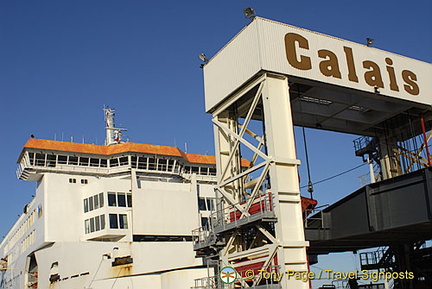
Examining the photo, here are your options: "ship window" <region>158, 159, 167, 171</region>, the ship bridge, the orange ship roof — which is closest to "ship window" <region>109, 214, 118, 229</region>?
the orange ship roof

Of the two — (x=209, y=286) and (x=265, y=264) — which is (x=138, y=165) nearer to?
(x=209, y=286)

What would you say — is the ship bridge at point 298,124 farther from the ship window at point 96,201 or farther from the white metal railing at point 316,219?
the ship window at point 96,201

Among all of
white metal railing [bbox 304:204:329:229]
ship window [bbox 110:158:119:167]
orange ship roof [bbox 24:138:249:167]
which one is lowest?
white metal railing [bbox 304:204:329:229]

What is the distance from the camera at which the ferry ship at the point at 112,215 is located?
4488 cm

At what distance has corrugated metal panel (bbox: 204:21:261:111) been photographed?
2623 cm

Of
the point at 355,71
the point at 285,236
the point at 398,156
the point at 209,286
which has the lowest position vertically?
the point at 209,286

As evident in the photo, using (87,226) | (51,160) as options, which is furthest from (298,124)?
(51,160)

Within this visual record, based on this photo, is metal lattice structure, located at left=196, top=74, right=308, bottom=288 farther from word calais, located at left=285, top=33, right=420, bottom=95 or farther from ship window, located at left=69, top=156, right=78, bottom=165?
ship window, located at left=69, top=156, right=78, bottom=165

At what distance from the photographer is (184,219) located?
5116cm

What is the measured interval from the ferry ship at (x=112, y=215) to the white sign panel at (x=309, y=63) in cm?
1636

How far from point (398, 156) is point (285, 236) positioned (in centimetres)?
1515

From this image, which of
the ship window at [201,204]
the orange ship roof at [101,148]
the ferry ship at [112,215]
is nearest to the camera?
the ferry ship at [112,215]

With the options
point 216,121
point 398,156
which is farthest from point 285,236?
point 398,156

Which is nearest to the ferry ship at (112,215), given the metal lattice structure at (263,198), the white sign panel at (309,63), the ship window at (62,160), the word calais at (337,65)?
the ship window at (62,160)
